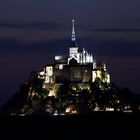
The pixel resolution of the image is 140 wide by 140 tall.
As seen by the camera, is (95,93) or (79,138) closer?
(79,138)

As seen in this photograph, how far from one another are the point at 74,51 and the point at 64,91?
13.4 m

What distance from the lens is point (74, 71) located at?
14338 cm

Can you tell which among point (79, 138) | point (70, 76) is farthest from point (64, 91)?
point (79, 138)

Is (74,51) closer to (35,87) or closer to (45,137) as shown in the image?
(35,87)

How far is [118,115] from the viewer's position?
519ft

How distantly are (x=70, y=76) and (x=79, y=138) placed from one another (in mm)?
60698

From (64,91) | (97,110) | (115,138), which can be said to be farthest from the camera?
(97,110)

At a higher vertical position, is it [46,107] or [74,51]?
[74,51]

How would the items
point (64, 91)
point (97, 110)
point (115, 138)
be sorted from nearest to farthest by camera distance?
point (115, 138) → point (64, 91) → point (97, 110)

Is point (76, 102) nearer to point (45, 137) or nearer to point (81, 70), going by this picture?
point (81, 70)

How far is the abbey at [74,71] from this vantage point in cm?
14350

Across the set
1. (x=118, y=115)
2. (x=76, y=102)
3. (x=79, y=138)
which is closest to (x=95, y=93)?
(x=76, y=102)

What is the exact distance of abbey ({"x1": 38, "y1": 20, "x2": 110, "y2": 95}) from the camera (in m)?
144

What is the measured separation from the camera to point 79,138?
8325 centimetres
